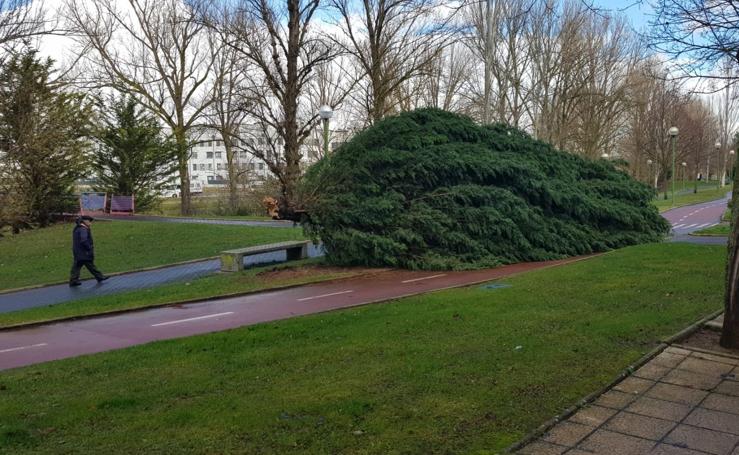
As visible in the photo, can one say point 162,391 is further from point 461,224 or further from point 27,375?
point 461,224

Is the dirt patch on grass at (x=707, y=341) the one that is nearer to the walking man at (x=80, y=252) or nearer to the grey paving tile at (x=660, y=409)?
the grey paving tile at (x=660, y=409)

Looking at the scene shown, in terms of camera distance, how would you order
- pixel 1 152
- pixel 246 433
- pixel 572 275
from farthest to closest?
pixel 1 152
pixel 572 275
pixel 246 433

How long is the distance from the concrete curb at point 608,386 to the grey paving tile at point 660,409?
296mm

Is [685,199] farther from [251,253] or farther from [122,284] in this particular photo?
[122,284]

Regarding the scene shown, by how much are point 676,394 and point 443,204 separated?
36.6ft

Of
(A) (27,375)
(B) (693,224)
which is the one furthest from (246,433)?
(B) (693,224)

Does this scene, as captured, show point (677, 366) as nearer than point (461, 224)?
Yes

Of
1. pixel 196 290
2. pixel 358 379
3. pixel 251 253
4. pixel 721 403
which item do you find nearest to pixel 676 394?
pixel 721 403

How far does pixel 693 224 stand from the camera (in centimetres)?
2712


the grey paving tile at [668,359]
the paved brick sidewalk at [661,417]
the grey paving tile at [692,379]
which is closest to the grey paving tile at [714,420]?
the paved brick sidewalk at [661,417]

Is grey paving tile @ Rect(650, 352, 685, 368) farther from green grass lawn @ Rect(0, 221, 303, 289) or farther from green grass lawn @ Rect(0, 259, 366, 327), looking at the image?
green grass lawn @ Rect(0, 221, 303, 289)

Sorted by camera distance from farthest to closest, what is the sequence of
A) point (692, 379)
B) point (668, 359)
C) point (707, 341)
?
1. point (707, 341)
2. point (668, 359)
3. point (692, 379)

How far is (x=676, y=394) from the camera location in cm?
495

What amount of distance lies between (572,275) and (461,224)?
497 centimetres
